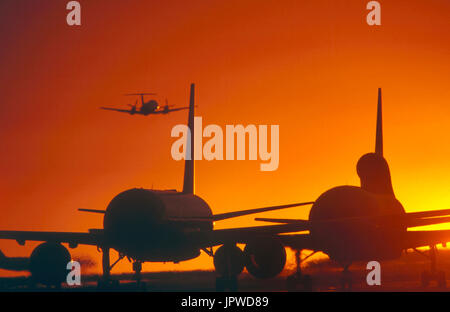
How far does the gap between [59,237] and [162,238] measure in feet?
22.0

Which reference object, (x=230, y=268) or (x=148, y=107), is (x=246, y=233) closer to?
(x=230, y=268)

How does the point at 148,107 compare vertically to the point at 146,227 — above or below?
above

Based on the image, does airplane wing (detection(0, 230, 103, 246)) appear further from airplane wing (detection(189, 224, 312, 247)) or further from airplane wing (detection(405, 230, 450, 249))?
airplane wing (detection(405, 230, 450, 249))

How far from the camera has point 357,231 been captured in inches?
2066

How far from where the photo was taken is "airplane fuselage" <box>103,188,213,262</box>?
52750 mm

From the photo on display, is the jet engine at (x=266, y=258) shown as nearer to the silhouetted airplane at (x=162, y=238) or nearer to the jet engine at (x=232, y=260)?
the silhouetted airplane at (x=162, y=238)

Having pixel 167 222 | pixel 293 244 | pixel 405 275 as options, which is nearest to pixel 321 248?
pixel 293 244

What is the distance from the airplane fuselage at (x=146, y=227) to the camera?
52750mm

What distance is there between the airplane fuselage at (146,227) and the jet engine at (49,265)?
366cm

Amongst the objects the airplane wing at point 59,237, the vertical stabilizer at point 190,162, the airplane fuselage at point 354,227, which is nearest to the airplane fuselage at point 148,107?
the vertical stabilizer at point 190,162

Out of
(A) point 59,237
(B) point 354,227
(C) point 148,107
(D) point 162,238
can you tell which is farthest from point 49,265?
(C) point 148,107

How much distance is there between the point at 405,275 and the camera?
2785 inches

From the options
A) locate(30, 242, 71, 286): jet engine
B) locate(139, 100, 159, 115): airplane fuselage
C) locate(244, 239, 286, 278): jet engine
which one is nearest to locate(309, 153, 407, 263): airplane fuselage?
locate(244, 239, 286, 278): jet engine
